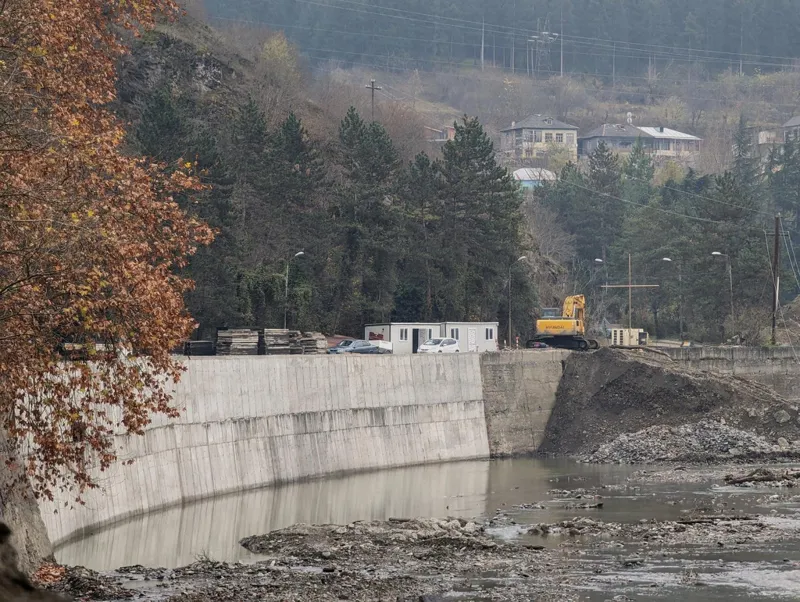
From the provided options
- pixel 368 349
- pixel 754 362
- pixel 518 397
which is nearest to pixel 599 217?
pixel 754 362

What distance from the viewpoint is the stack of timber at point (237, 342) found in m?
64.7

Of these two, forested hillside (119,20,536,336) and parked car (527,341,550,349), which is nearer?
parked car (527,341,550,349)

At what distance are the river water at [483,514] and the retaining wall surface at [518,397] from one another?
3251 mm

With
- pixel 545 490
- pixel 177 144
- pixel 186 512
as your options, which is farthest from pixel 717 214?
pixel 186 512

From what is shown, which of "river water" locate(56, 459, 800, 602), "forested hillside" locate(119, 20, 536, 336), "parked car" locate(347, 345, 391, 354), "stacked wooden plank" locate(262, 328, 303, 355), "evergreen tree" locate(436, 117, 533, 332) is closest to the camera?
"river water" locate(56, 459, 800, 602)

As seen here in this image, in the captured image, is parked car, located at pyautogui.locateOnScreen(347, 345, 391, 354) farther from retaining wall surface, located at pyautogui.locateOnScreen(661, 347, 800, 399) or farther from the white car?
retaining wall surface, located at pyautogui.locateOnScreen(661, 347, 800, 399)

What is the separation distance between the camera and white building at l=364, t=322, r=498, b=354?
86.4 metres

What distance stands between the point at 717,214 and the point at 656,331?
775 inches

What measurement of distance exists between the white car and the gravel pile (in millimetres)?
18999

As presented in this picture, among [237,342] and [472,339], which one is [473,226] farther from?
[237,342]

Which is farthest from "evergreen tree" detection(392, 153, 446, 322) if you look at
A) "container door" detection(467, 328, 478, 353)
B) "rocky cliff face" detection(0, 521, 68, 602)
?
"rocky cliff face" detection(0, 521, 68, 602)

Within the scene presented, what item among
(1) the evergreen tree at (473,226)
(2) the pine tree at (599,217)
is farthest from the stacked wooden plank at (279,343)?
(2) the pine tree at (599,217)

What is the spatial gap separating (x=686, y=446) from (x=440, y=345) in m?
23.2

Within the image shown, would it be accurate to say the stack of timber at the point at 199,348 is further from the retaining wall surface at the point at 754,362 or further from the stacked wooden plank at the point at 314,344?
the retaining wall surface at the point at 754,362
